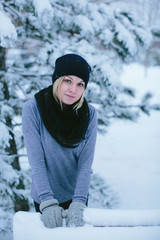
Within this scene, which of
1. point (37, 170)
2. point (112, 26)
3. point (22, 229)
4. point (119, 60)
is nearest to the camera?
point (22, 229)

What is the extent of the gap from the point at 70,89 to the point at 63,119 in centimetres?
25

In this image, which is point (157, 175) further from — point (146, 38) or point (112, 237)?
point (112, 237)

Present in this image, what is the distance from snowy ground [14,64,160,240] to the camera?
42.2 inches

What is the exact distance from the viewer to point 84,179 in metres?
1.43

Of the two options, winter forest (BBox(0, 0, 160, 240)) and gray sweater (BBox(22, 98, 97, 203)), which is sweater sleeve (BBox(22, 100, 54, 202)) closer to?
gray sweater (BBox(22, 98, 97, 203))

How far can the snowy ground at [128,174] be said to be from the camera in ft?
3.52

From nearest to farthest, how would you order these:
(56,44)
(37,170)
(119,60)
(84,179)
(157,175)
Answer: (37,170)
(84,179)
(56,44)
(119,60)
(157,175)

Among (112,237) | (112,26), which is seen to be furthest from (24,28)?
(112,237)

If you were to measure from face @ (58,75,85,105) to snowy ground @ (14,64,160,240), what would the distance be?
80 centimetres

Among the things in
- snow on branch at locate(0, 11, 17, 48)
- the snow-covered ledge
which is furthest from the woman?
snow on branch at locate(0, 11, 17, 48)

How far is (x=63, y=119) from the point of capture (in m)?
1.47

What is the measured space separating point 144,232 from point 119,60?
7.55 feet

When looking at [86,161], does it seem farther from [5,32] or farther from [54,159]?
[5,32]

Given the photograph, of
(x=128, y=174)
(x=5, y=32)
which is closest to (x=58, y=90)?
(x=5, y=32)
